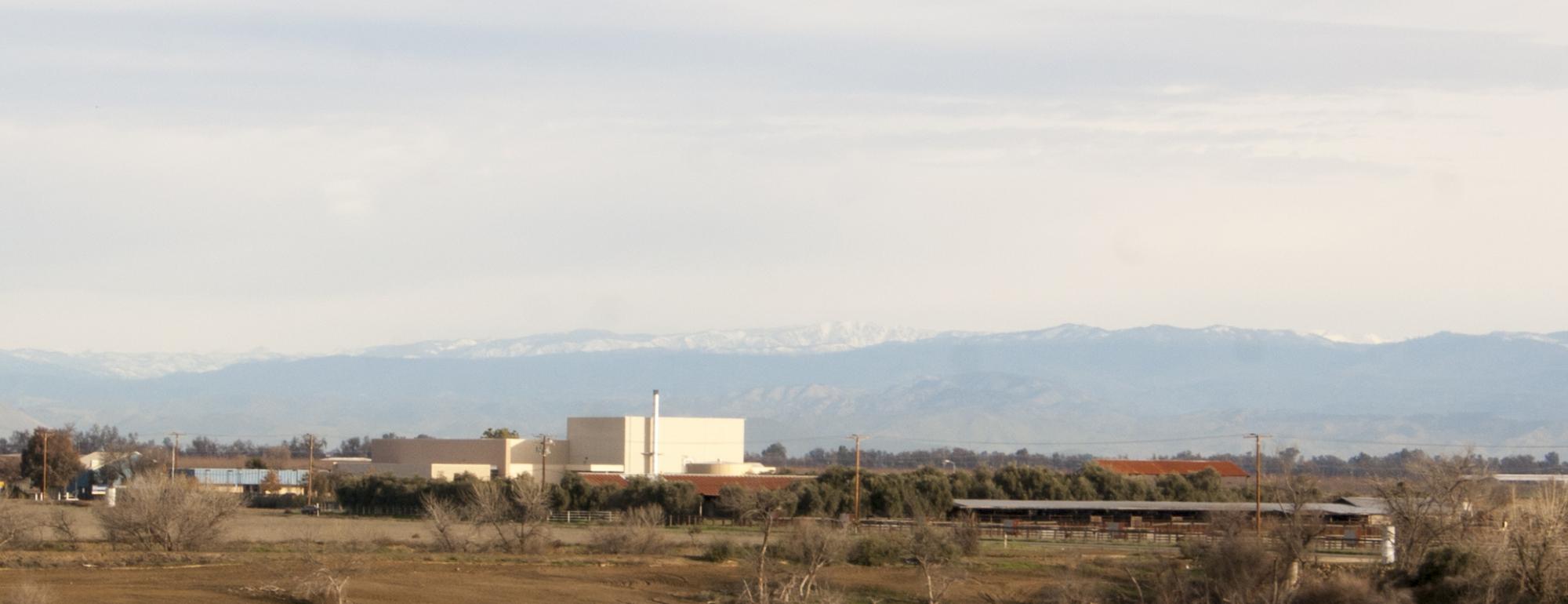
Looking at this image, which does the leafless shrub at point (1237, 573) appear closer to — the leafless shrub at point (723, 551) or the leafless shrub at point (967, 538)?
the leafless shrub at point (967, 538)

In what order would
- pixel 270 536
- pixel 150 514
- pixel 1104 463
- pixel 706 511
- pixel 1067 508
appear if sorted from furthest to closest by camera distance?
pixel 1104 463 → pixel 706 511 → pixel 1067 508 → pixel 270 536 → pixel 150 514

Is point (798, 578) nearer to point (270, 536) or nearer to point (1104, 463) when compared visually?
point (270, 536)

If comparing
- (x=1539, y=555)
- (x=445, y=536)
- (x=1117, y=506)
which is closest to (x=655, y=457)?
(x=1117, y=506)

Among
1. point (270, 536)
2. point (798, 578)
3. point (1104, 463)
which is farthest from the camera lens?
point (1104, 463)

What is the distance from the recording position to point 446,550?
59.1 metres

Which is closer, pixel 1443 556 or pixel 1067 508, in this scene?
pixel 1443 556

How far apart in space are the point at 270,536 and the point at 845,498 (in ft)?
102

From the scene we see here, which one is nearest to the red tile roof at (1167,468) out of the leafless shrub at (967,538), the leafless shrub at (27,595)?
the leafless shrub at (967,538)

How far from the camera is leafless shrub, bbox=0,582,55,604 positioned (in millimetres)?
36188

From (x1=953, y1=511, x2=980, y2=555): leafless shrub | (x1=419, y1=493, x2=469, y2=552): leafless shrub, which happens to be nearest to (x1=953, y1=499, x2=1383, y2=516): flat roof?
(x1=953, y1=511, x2=980, y2=555): leafless shrub

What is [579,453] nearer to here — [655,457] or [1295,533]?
[655,457]

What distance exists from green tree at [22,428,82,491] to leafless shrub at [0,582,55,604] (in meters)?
80.6

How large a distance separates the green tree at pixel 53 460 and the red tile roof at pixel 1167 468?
6830 centimetres

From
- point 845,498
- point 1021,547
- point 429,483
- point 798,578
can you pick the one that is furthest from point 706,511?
point 798,578
